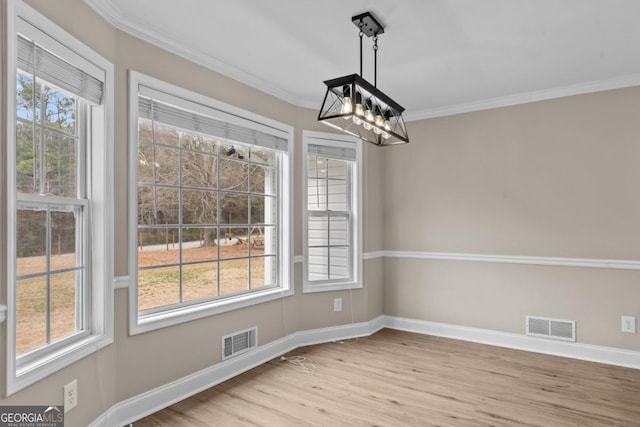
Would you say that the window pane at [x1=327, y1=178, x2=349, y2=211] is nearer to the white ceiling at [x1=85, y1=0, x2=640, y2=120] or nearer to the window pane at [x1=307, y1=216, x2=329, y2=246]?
the window pane at [x1=307, y1=216, x2=329, y2=246]

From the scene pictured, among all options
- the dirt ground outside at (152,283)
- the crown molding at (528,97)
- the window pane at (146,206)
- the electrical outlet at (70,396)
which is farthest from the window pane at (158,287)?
the crown molding at (528,97)

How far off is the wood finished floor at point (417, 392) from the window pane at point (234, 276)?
0.74 m

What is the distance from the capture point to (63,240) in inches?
87.3

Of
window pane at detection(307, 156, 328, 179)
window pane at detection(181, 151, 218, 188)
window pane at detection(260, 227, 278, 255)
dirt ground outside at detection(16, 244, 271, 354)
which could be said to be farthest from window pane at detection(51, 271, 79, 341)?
window pane at detection(307, 156, 328, 179)

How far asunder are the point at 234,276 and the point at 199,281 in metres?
0.39

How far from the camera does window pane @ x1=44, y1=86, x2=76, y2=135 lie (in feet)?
6.86

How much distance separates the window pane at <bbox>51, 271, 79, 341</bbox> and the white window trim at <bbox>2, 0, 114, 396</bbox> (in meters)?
0.08

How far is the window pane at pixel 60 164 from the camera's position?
82.7 inches

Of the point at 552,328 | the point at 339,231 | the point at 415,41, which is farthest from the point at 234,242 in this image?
the point at 552,328

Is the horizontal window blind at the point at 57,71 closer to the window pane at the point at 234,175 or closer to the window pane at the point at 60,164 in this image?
the window pane at the point at 60,164

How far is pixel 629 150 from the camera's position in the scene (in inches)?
142

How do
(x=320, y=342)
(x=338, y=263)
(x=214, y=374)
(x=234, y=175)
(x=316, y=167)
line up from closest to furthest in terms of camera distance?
(x=214, y=374) → (x=234, y=175) → (x=320, y=342) → (x=316, y=167) → (x=338, y=263)

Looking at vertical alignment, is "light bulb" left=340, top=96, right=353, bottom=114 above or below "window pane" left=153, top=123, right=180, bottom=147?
above

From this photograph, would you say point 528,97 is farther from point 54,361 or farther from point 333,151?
point 54,361
